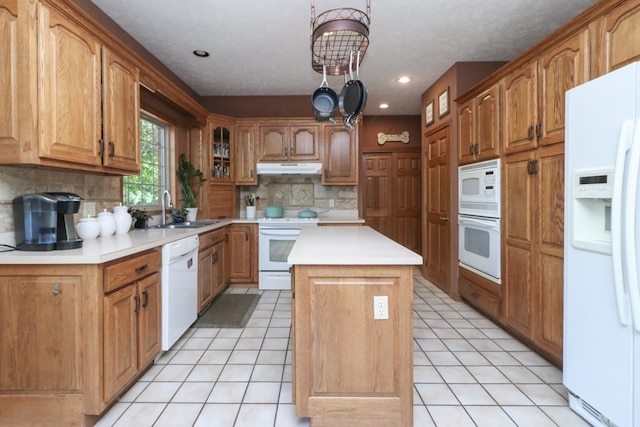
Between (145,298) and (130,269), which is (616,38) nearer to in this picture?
(130,269)

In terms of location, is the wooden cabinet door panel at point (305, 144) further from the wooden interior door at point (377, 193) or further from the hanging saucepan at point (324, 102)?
the hanging saucepan at point (324, 102)

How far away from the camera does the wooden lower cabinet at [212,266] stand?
10.3ft

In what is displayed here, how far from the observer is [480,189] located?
10.1ft

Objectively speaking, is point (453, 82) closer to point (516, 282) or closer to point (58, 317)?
point (516, 282)

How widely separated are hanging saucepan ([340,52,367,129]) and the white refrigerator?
1100 millimetres

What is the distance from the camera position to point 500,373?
2.14 meters

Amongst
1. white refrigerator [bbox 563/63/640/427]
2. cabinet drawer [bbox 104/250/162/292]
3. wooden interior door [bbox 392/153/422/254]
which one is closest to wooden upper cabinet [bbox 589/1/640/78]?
white refrigerator [bbox 563/63/640/427]

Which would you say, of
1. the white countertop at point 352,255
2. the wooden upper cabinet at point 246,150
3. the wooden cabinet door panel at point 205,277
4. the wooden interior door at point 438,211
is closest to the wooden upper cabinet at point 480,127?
the wooden interior door at point 438,211

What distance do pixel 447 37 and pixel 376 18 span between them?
31.1 inches

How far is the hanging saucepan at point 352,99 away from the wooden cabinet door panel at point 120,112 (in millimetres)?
1581

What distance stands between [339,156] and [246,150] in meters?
1.27

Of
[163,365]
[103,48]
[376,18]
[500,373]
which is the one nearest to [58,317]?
[163,365]

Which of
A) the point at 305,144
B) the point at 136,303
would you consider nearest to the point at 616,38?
the point at 136,303

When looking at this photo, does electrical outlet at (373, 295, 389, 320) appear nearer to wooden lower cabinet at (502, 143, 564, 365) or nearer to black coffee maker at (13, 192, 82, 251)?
wooden lower cabinet at (502, 143, 564, 365)
